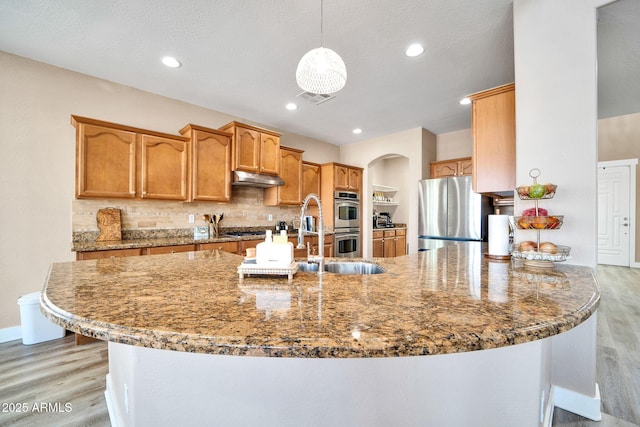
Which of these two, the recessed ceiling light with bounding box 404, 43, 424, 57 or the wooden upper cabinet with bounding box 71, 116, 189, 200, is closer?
the recessed ceiling light with bounding box 404, 43, 424, 57

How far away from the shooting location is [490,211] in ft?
12.7

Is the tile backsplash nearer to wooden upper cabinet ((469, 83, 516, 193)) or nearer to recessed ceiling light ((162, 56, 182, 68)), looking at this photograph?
recessed ceiling light ((162, 56, 182, 68))

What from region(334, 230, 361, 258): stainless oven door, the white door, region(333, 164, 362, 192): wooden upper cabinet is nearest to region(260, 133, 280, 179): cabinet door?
region(333, 164, 362, 192): wooden upper cabinet

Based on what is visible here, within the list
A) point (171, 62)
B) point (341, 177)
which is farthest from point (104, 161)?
point (341, 177)

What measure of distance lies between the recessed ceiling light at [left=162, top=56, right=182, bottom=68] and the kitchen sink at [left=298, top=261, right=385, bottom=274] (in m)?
2.42

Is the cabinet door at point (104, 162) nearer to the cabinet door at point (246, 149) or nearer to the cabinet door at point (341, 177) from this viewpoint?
the cabinet door at point (246, 149)

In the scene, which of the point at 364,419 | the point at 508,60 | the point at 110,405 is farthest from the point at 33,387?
the point at 508,60

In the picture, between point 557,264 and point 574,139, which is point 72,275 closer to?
point 557,264

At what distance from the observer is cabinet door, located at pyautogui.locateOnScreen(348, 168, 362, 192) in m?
5.20

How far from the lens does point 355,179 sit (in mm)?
5309

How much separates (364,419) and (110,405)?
1572mm

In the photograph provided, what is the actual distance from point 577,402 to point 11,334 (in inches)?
174

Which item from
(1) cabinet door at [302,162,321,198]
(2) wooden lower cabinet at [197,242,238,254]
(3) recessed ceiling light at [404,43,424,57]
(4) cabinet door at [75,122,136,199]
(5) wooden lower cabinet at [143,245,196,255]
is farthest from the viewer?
(1) cabinet door at [302,162,321,198]

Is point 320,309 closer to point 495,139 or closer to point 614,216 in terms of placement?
point 495,139
